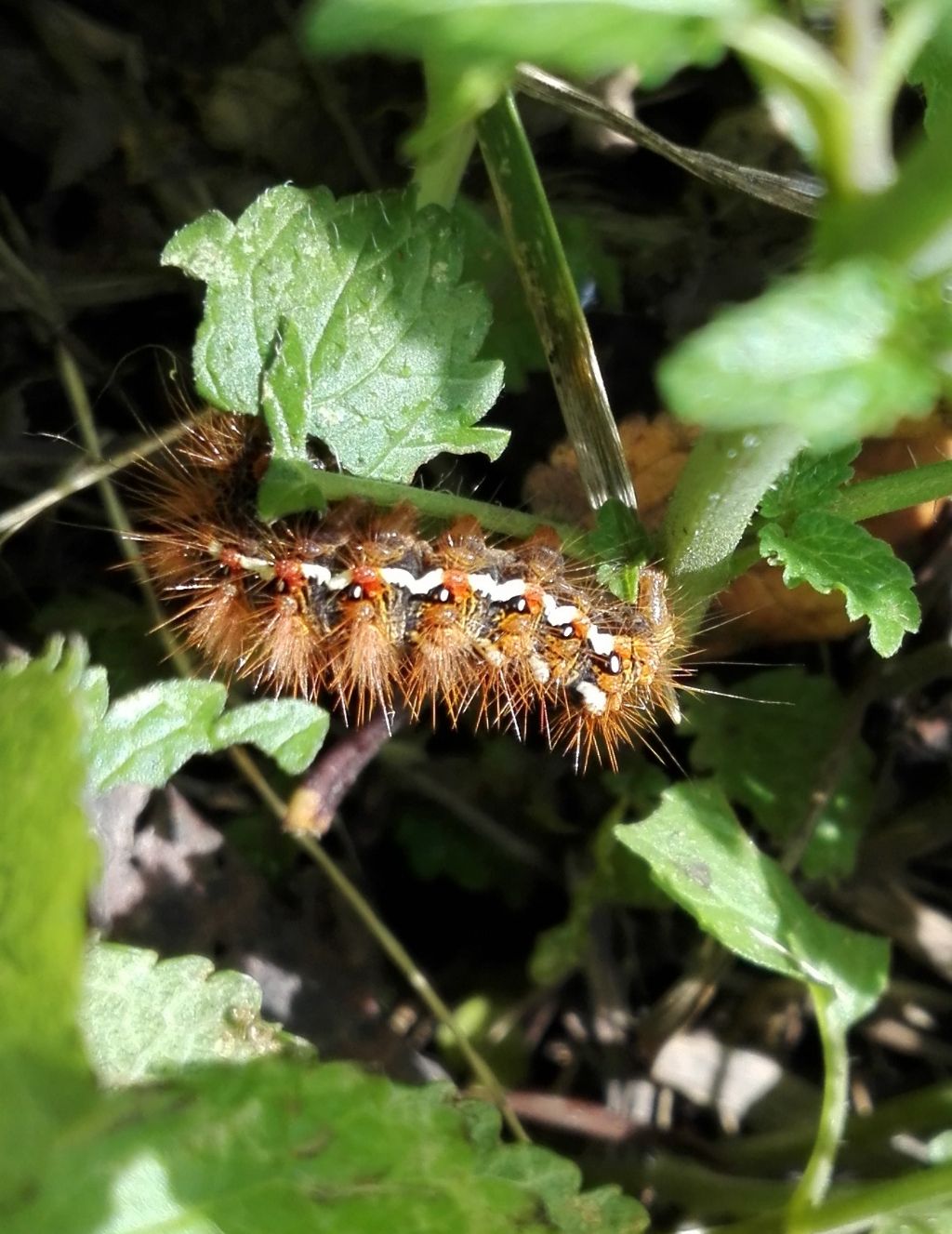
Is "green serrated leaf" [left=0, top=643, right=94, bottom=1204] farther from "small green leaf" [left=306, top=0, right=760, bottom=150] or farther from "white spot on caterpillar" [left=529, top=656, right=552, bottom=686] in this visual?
"white spot on caterpillar" [left=529, top=656, right=552, bottom=686]

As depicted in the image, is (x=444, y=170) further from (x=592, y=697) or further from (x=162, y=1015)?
(x=162, y=1015)

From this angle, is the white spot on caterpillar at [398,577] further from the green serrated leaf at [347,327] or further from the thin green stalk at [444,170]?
the thin green stalk at [444,170]

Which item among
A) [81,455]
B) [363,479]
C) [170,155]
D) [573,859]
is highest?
[170,155]

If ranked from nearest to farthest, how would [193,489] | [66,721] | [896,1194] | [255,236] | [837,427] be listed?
[837,427], [66,721], [896,1194], [255,236], [193,489]

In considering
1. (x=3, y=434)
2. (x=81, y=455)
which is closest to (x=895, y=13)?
(x=81, y=455)

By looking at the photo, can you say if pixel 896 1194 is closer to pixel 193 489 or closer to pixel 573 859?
pixel 573 859

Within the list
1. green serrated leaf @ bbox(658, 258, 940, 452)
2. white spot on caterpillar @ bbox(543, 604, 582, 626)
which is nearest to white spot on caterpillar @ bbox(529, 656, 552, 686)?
white spot on caterpillar @ bbox(543, 604, 582, 626)

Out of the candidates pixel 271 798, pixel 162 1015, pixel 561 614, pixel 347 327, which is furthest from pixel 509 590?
pixel 162 1015
